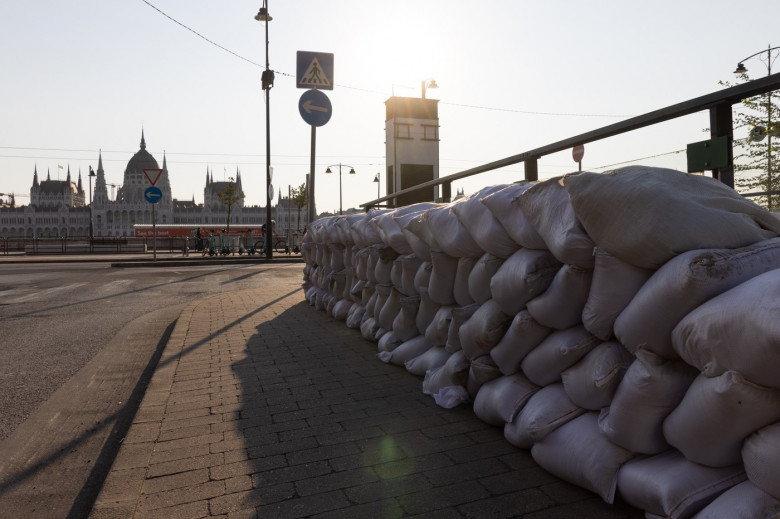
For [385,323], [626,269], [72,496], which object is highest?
[626,269]

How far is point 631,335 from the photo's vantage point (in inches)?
76.7

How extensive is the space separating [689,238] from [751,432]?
2.02 ft

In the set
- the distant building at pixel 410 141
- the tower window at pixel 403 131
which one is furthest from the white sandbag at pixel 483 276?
the tower window at pixel 403 131

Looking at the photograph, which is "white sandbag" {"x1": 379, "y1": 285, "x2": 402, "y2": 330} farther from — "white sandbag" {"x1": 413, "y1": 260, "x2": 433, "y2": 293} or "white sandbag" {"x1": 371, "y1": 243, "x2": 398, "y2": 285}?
"white sandbag" {"x1": 413, "y1": 260, "x2": 433, "y2": 293}

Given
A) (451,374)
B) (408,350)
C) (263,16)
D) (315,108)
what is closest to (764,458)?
(451,374)

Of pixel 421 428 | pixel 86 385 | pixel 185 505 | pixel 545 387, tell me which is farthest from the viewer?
pixel 86 385

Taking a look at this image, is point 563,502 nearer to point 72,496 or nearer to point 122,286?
point 72,496

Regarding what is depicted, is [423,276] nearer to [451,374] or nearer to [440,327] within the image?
[440,327]

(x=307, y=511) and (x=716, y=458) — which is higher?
(x=716, y=458)

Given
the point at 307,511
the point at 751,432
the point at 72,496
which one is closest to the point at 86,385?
the point at 72,496

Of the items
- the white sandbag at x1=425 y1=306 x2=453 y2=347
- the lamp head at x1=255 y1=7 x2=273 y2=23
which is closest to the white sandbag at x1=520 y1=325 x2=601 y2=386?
the white sandbag at x1=425 y1=306 x2=453 y2=347

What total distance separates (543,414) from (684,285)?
921mm

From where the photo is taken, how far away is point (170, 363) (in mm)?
4723

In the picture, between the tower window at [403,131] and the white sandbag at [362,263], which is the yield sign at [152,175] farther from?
the white sandbag at [362,263]
